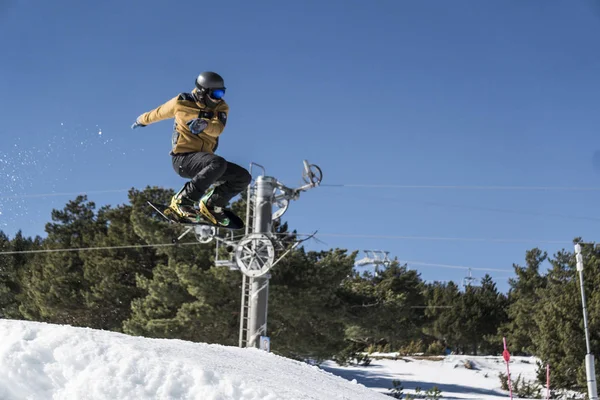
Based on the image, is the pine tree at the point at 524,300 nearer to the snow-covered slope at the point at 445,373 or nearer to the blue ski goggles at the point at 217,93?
the snow-covered slope at the point at 445,373

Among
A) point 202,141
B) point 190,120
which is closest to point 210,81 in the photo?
point 190,120

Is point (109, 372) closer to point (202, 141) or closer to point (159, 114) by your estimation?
point (202, 141)

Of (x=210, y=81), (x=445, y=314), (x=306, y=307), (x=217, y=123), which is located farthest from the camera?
(x=445, y=314)

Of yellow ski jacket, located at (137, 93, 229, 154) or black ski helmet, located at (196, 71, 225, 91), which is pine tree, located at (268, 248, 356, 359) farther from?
black ski helmet, located at (196, 71, 225, 91)

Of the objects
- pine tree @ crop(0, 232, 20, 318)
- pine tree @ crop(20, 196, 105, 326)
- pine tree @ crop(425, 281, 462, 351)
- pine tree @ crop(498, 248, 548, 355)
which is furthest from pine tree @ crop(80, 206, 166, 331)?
pine tree @ crop(425, 281, 462, 351)

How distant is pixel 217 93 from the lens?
8.72 metres

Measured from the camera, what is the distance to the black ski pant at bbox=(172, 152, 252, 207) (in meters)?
9.09

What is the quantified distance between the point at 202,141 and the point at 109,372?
4792 mm

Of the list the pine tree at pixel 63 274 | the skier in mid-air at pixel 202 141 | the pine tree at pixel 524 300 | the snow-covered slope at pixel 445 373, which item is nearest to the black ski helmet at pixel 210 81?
the skier in mid-air at pixel 202 141

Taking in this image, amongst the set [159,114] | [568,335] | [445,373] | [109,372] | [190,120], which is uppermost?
[159,114]

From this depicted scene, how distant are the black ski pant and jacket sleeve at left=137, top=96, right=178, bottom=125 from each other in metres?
0.56

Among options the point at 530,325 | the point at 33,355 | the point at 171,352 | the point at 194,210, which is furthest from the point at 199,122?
the point at 530,325

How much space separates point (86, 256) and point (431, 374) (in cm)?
1907

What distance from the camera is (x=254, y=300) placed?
2267 cm
